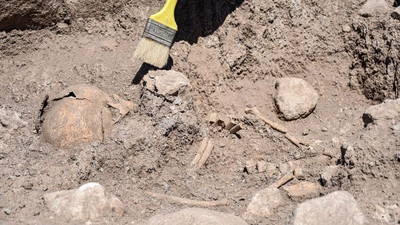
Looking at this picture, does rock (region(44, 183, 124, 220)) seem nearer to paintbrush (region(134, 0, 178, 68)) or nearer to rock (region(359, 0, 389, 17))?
paintbrush (region(134, 0, 178, 68))

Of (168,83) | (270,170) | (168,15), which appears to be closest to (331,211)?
(270,170)

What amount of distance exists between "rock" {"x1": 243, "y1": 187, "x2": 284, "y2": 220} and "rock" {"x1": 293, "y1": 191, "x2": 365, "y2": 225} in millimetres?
324

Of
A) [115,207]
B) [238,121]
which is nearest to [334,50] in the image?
[238,121]

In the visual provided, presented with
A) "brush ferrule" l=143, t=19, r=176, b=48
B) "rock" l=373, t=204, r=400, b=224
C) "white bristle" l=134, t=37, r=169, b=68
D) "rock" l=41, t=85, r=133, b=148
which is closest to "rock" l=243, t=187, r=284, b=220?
"rock" l=373, t=204, r=400, b=224

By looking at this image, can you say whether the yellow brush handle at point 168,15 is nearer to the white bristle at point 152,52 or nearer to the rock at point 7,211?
the white bristle at point 152,52

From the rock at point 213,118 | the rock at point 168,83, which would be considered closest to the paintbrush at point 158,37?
the rock at point 168,83

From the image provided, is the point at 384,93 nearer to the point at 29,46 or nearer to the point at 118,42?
the point at 118,42

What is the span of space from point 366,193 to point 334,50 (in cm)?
179

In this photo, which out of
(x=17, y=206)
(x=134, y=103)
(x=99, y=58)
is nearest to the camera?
(x=17, y=206)

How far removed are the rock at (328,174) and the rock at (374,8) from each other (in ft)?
5.32

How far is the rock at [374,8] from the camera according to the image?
461 cm

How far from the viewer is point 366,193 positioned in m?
3.31

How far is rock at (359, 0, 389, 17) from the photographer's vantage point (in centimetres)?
461

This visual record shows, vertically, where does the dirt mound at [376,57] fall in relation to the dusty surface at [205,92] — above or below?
above
